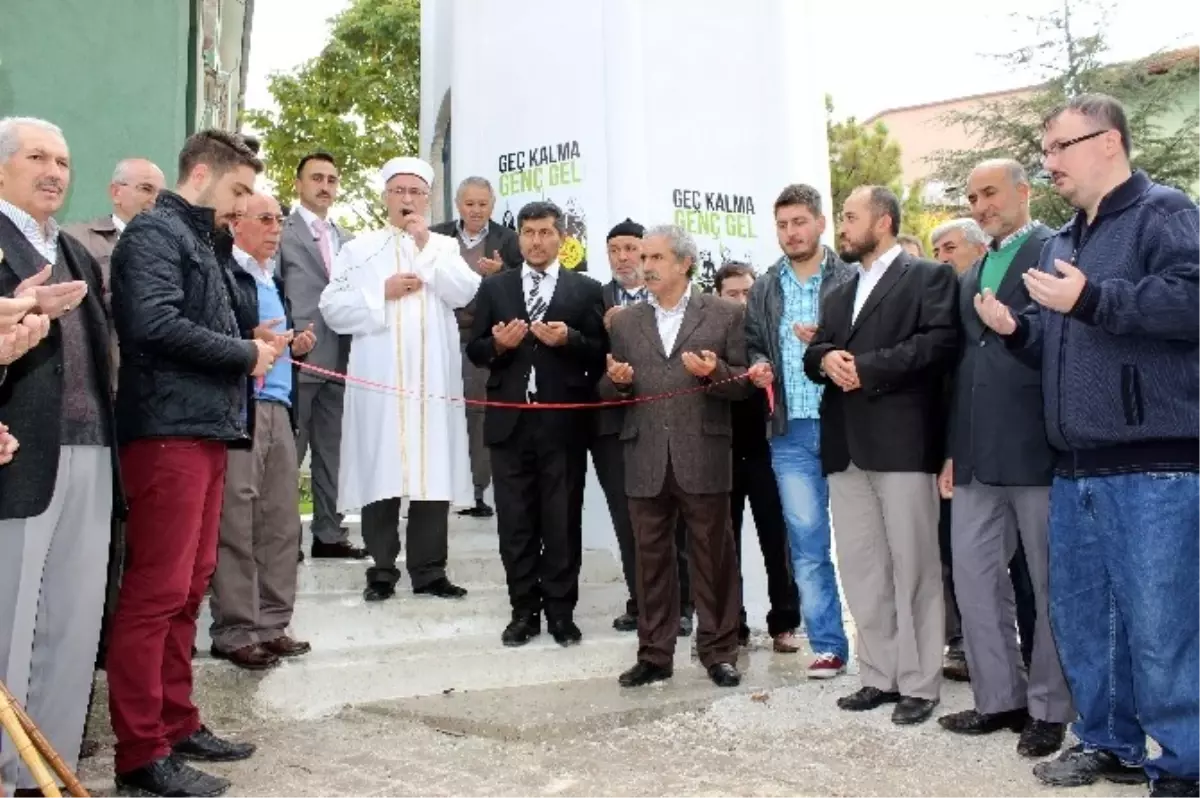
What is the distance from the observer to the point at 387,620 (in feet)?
19.4

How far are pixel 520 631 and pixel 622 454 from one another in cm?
101

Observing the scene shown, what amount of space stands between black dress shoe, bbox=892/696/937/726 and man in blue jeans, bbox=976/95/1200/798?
31.1 inches

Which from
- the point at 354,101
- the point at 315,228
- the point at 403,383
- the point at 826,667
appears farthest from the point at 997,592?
the point at 354,101

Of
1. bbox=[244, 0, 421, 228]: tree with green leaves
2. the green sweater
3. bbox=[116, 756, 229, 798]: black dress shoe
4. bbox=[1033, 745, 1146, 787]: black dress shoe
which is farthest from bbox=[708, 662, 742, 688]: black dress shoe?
bbox=[244, 0, 421, 228]: tree with green leaves

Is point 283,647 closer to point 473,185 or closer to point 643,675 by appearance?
point 643,675

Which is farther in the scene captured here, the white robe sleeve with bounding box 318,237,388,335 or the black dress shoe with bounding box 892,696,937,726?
the white robe sleeve with bounding box 318,237,388,335

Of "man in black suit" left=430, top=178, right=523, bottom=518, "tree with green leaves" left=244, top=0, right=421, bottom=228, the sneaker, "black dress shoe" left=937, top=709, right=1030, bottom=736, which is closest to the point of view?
"black dress shoe" left=937, top=709, right=1030, bottom=736

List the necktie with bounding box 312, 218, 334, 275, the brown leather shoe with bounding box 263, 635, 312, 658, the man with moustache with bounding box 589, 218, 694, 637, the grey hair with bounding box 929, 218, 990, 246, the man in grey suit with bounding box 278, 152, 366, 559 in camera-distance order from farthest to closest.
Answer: the necktie with bounding box 312, 218, 334, 275, the man in grey suit with bounding box 278, 152, 366, 559, the grey hair with bounding box 929, 218, 990, 246, the man with moustache with bounding box 589, 218, 694, 637, the brown leather shoe with bounding box 263, 635, 312, 658

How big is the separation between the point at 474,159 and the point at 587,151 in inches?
43.9

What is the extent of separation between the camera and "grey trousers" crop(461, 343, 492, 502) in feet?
24.0

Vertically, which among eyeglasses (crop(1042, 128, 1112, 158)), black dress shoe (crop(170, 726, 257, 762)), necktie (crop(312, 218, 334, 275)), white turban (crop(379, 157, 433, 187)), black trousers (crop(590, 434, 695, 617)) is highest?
white turban (crop(379, 157, 433, 187))

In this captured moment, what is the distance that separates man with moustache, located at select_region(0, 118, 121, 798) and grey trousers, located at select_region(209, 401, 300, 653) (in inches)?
53.3

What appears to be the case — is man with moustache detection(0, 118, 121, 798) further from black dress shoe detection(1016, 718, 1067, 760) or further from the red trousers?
black dress shoe detection(1016, 718, 1067, 760)

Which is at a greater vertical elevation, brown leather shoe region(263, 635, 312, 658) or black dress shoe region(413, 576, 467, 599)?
black dress shoe region(413, 576, 467, 599)
